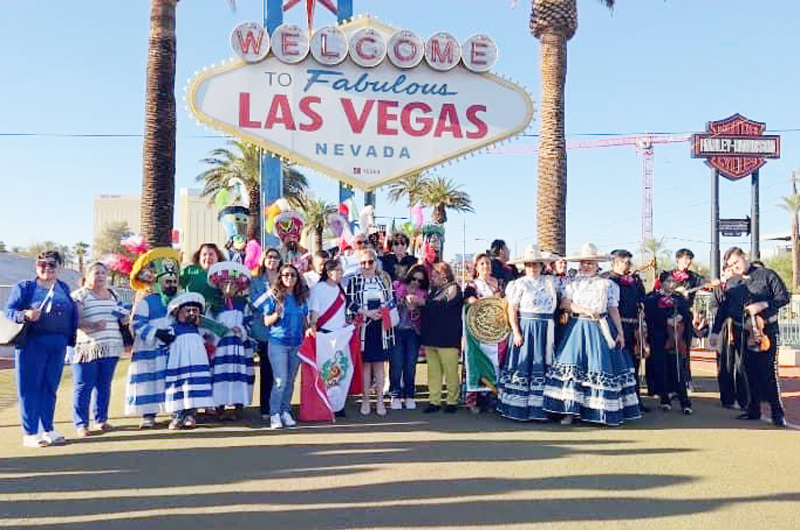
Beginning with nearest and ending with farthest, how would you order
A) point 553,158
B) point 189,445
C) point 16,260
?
point 189,445 → point 553,158 → point 16,260

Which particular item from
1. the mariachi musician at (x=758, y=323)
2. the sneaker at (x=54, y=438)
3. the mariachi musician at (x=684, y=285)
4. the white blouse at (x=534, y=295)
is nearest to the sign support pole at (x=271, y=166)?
the white blouse at (x=534, y=295)

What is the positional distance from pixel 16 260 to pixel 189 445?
38.3 m

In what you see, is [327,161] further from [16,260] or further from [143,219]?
[16,260]

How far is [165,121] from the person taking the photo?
13.0 m

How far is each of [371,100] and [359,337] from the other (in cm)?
431

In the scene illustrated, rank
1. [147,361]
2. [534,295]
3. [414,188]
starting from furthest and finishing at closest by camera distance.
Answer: [414,188] < [534,295] < [147,361]

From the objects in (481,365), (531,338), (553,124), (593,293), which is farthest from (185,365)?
(553,124)

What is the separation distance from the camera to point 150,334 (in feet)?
24.7

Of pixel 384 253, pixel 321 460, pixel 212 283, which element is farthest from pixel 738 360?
pixel 212 283

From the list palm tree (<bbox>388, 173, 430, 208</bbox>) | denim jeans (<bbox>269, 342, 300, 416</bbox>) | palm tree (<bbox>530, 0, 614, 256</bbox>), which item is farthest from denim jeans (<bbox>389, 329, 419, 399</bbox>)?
palm tree (<bbox>388, 173, 430, 208</bbox>)

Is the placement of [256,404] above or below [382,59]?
below

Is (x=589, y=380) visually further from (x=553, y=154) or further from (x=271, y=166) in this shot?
(x=553, y=154)

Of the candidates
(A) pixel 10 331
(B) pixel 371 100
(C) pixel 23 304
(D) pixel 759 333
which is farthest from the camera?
(B) pixel 371 100

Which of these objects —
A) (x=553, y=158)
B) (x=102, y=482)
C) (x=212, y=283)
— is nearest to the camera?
(x=102, y=482)
